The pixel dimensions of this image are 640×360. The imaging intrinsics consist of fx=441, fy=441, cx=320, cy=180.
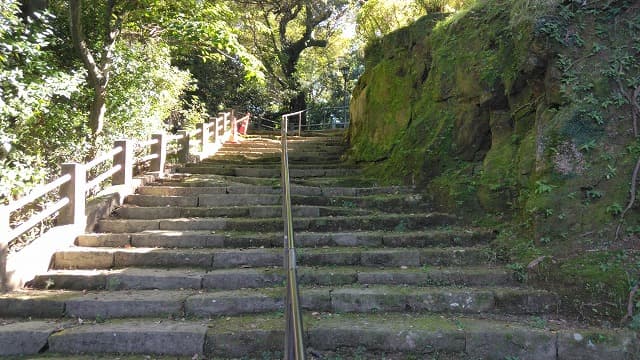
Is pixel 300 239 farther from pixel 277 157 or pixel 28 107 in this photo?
pixel 277 157

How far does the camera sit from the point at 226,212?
6.42 m

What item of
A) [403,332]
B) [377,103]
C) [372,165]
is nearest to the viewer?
[403,332]

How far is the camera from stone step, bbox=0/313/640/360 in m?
3.58

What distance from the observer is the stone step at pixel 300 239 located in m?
5.31

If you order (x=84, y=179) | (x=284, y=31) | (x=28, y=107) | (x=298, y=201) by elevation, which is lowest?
(x=298, y=201)

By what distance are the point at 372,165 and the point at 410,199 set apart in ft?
6.81

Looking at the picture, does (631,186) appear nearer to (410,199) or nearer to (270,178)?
(410,199)

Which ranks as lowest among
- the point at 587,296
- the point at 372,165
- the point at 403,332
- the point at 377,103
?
the point at 403,332

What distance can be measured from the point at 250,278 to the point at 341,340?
1337 mm

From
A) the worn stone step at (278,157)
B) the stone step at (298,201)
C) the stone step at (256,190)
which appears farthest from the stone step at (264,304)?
the worn stone step at (278,157)

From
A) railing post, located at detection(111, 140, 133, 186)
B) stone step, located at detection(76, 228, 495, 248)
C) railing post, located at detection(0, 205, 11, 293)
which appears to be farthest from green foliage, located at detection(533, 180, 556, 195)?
railing post, located at detection(111, 140, 133, 186)

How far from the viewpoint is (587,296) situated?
3924 millimetres

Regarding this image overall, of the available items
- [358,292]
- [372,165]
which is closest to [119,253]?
[358,292]

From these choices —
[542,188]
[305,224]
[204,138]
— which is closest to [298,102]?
[204,138]
